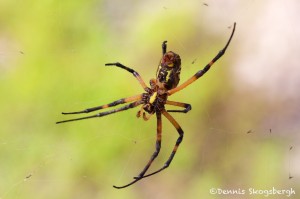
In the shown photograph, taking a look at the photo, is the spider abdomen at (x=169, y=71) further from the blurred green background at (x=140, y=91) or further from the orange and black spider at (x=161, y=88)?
the blurred green background at (x=140, y=91)

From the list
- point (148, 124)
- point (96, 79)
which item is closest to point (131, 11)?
point (96, 79)

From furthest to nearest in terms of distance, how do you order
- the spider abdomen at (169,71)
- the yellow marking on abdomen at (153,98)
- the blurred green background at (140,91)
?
1. the blurred green background at (140,91)
2. the yellow marking on abdomen at (153,98)
3. the spider abdomen at (169,71)

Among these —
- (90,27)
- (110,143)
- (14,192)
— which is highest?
(90,27)

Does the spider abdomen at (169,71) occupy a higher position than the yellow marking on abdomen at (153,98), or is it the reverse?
the spider abdomen at (169,71)

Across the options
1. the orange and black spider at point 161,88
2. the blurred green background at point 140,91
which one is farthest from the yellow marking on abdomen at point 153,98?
the blurred green background at point 140,91

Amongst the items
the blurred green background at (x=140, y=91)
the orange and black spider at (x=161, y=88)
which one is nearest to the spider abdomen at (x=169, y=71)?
the orange and black spider at (x=161, y=88)

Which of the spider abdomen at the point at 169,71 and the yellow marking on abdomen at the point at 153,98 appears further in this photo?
the yellow marking on abdomen at the point at 153,98

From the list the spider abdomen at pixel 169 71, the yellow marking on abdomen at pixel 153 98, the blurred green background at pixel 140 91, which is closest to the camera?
the spider abdomen at pixel 169 71

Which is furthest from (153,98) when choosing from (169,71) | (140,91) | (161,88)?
(140,91)

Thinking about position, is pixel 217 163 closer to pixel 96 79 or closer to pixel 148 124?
pixel 148 124

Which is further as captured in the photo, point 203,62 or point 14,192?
point 203,62
